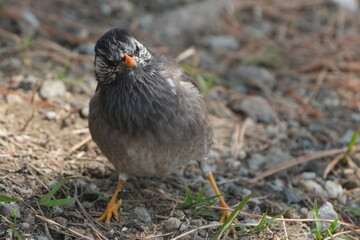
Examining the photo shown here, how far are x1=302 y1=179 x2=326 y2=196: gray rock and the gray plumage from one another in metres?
1.13

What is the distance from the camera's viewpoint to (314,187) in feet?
14.7

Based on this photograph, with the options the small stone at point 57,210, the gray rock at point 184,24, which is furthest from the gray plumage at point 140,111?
the gray rock at point 184,24

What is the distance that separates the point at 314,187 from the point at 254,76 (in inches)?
76.7

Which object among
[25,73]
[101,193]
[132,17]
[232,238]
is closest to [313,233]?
[232,238]

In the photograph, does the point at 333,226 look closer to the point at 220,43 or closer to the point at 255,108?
the point at 255,108

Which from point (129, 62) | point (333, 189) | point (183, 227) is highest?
point (129, 62)

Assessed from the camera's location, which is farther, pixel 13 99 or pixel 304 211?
pixel 13 99

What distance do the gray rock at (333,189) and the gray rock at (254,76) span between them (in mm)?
1727

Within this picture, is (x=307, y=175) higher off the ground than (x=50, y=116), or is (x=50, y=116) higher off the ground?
(x=50, y=116)

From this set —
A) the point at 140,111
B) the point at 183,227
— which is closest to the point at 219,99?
the point at 140,111

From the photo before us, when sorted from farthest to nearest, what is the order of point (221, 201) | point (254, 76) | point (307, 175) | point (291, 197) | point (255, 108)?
1. point (254, 76)
2. point (255, 108)
3. point (307, 175)
4. point (291, 197)
5. point (221, 201)

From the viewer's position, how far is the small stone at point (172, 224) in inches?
147

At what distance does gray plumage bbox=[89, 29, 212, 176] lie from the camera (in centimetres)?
380

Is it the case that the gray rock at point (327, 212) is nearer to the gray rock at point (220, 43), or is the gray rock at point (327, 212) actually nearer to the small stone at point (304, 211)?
the small stone at point (304, 211)
